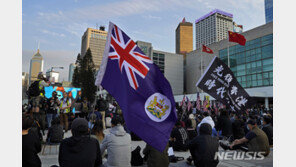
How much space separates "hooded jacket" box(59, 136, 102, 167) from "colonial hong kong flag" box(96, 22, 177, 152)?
0.65 m

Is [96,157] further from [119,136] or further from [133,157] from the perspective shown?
[133,157]

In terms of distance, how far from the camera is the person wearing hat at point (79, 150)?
288cm

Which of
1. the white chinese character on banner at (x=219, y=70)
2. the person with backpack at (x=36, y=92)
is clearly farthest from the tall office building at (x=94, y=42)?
the white chinese character on banner at (x=219, y=70)

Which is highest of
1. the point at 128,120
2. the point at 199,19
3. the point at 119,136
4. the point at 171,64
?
the point at 199,19

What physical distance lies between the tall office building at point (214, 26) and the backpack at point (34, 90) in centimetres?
11920

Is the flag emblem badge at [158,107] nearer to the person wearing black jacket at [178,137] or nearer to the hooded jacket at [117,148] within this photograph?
the hooded jacket at [117,148]

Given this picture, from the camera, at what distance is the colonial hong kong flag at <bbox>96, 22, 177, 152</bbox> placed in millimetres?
3230

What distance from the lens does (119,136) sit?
3.72 meters

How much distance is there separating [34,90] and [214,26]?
449ft

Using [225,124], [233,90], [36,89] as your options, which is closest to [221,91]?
[233,90]

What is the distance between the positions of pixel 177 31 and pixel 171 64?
4686 inches

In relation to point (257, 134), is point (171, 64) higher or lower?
higher

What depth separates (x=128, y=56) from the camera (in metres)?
3.68

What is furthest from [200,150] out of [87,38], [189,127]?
[87,38]
